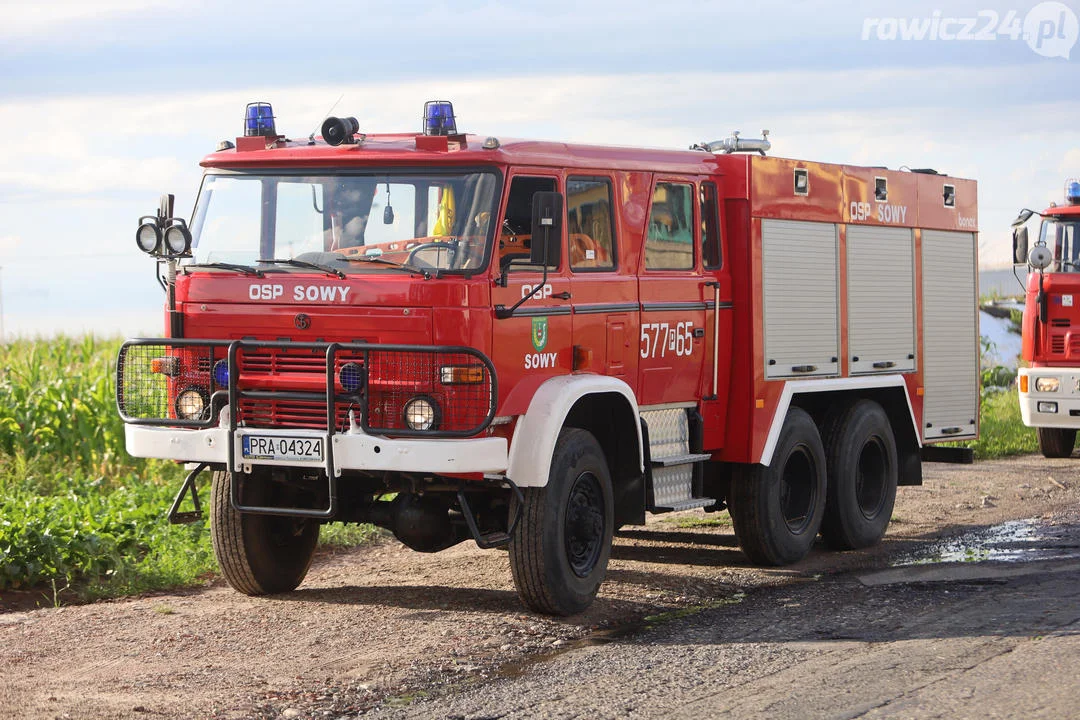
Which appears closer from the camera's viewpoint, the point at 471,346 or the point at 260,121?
the point at 471,346

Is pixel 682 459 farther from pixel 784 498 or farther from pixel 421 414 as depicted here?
pixel 421 414

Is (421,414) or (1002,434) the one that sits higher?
(421,414)

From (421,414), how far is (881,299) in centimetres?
520

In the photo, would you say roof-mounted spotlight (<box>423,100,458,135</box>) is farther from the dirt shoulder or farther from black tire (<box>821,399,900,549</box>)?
black tire (<box>821,399,900,549</box>)

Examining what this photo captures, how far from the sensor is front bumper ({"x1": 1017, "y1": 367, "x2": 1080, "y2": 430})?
667 inches

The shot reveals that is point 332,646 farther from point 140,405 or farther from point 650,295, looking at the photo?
point 650,295

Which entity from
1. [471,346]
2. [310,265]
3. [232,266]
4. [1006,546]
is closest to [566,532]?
[471,346]

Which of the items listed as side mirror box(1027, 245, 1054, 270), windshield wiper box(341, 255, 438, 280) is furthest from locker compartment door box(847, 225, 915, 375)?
side mirror box(1027, 245, 1054, 270)

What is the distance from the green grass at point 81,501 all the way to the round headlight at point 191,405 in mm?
1645

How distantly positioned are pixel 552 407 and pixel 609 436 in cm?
119

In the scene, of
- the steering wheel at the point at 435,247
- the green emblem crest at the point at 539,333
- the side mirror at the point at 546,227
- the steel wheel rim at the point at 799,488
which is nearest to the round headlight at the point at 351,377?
the steering wheel at the point at 435,247

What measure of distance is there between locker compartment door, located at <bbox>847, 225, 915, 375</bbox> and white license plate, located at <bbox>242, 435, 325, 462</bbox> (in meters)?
4.99

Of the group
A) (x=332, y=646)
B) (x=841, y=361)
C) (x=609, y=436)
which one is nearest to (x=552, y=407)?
(x=609, y=436)

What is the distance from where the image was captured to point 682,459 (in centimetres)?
995
